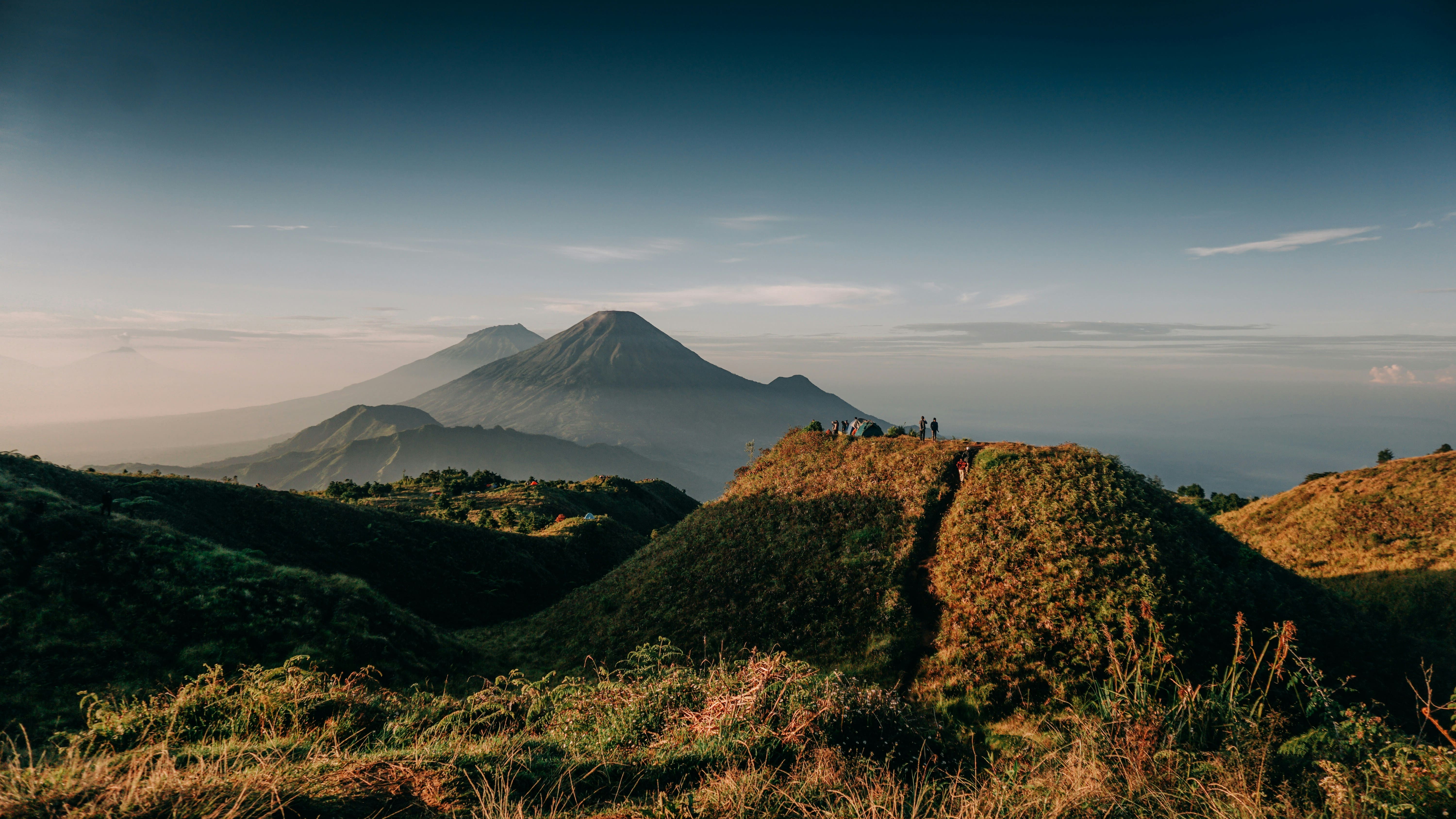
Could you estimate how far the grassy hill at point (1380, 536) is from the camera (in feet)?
67.6

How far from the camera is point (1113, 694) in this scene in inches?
315

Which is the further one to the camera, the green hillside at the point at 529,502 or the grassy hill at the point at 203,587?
the green hillside at the point at 529,502

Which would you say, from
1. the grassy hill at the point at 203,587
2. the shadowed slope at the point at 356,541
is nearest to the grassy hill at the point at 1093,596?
the grassy hill at the point at 203,587

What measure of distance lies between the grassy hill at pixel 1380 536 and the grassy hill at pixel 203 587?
3193 cm

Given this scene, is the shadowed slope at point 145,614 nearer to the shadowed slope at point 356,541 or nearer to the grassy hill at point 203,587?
the grassy hill at point 203,587

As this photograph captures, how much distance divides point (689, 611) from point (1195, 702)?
44.3ft

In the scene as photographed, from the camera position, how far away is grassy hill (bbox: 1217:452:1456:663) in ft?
67.6

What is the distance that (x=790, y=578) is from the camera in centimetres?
1867

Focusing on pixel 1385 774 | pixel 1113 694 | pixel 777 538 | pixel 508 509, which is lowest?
pixel 508 509

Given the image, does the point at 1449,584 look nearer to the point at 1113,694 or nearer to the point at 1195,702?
the point at 1195,702

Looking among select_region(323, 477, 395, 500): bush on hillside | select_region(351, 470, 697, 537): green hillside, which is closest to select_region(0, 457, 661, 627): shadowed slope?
select_region(351, 470, 697, 537): green hillside

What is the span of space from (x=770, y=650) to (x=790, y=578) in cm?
336

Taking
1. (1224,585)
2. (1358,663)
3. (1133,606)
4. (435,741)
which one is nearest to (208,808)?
(435,741)

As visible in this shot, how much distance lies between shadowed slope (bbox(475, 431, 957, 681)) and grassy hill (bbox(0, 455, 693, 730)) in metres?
4.06
